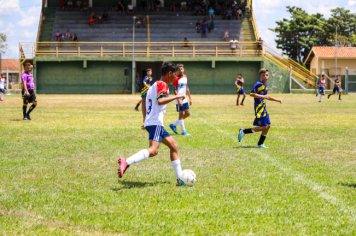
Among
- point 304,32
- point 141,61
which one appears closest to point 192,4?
point 141,61

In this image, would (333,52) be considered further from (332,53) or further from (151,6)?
(151,6)

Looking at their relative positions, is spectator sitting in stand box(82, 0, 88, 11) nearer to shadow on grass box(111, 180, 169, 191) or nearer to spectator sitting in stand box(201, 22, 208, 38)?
spectator sitting in stand box(201, 22, 208, 38)

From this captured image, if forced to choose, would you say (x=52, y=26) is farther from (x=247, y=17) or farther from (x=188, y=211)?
(x=188, y=211)

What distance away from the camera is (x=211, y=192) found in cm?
521

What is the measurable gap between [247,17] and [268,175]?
4724 centimetres

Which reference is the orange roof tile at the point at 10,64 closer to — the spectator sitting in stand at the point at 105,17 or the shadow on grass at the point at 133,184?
the spectator sitting in stand at the point at 105,17

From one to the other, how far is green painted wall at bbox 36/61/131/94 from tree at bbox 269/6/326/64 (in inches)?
1398

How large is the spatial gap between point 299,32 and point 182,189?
69.6 m

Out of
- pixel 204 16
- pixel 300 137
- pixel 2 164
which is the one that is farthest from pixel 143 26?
pixel 2 164

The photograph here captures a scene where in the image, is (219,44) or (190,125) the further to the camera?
(219,44)

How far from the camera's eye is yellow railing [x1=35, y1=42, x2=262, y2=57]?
44.6 m

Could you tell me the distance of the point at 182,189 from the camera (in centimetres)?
537

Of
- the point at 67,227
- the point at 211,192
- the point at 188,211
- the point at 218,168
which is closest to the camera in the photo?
the point at 67,227

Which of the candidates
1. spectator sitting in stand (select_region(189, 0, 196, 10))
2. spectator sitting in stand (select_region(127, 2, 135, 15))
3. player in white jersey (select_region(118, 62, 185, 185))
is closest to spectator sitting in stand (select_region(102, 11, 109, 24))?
spectator sitting in stand (select_region(127, 2, 135, 15))
